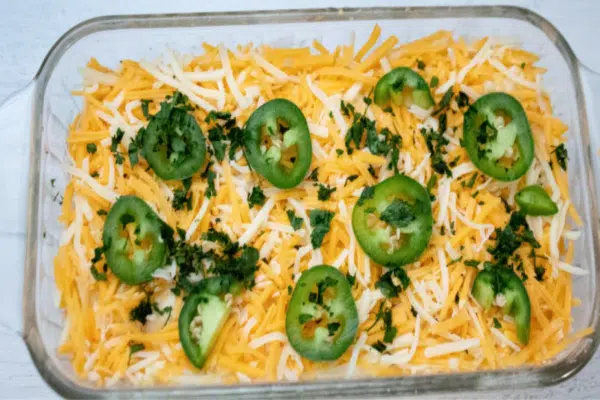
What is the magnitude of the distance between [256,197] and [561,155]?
0.69 m

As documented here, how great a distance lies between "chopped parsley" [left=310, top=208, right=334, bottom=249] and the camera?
51.9 inches

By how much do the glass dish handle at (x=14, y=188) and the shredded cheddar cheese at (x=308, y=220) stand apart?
15 centimetres

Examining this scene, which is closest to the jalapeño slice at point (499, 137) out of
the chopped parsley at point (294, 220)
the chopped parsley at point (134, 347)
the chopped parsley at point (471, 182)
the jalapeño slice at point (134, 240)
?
the chopped parsley at point (471, 182)

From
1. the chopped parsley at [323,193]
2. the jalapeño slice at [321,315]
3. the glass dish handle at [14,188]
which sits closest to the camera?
the jalapeño slice at [321,315]

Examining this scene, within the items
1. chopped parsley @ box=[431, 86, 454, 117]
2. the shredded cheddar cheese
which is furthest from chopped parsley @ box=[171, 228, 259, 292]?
chopped parsley @ box=[431, 86, 454, 117]

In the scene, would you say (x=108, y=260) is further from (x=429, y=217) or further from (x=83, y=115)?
(x=429, y=217)

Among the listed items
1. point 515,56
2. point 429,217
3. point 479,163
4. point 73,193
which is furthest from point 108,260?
point 515,56

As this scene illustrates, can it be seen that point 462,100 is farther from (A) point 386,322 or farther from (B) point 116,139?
(B) point 116,139

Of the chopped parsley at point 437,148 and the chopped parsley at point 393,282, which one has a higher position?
the chopped parsley at point 437,148

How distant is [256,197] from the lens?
4.43 ft

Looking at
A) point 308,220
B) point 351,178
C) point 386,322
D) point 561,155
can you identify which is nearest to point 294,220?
point 308,220

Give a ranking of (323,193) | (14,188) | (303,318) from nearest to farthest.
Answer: (303,318), (323,193), (14,188)

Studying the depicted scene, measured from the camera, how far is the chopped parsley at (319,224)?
1318mm

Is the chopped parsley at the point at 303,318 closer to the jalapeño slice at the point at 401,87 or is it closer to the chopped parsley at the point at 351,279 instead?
the chopped parsley at the point at 351,279
